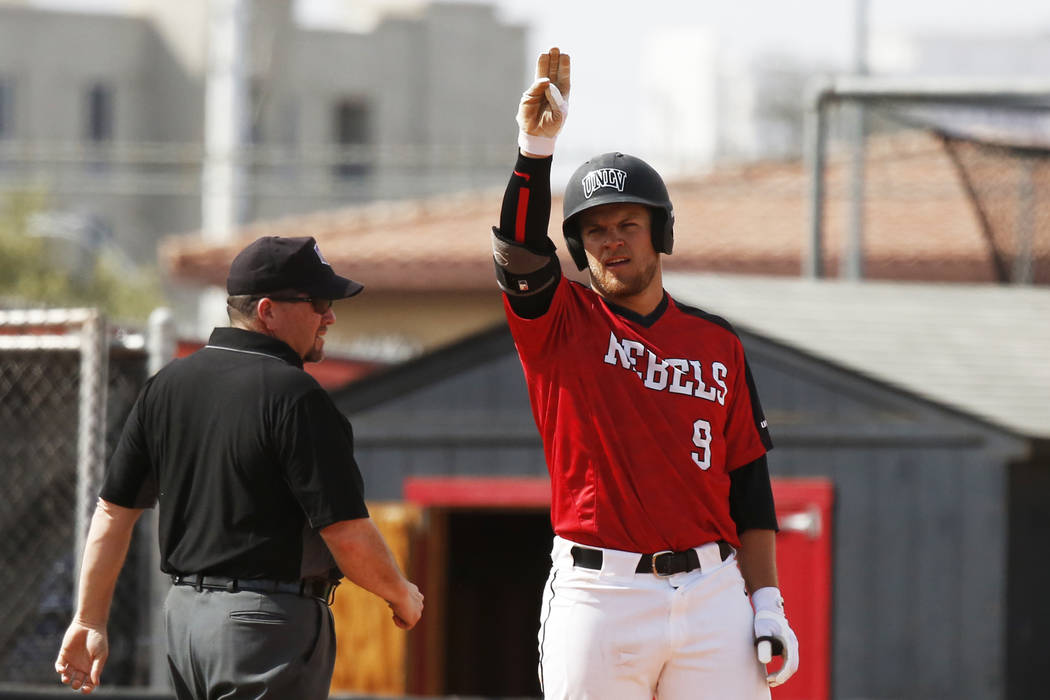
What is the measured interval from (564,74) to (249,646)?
5.41 ft

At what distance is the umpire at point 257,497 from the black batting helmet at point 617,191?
0.68 meters

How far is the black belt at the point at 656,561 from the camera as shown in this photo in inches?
152

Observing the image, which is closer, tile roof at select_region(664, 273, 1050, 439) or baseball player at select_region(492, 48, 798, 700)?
baseball player at select_region(492, 48, 798, 700)

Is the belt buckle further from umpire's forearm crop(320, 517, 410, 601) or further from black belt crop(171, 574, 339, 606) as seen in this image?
black belt crop(171, 574, 339, 606)

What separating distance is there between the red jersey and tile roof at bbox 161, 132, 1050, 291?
14468mm

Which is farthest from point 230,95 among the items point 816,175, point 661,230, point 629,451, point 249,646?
point 629,451

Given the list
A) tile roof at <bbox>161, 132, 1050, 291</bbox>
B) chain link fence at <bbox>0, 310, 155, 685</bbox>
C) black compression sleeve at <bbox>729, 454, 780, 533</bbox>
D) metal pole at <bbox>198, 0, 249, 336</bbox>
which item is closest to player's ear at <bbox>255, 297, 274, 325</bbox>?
black compression sleeve at <bbox>729, 454, 780, 533</bbox>

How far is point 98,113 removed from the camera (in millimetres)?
49656

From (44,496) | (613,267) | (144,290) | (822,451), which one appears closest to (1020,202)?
(822,451)

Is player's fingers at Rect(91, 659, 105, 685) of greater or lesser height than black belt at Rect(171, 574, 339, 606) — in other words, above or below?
below

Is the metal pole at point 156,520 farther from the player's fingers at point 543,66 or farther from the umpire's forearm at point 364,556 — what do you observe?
the player's fingers at point 543,66

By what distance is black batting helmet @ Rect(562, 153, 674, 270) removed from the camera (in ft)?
13.0

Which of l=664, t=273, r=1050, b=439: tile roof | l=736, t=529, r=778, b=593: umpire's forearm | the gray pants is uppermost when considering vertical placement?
l=664, t=273, r=1050, b=439: tile roof

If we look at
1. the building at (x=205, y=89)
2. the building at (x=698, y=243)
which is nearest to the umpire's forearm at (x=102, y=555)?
the building at (x=698, y=243)
